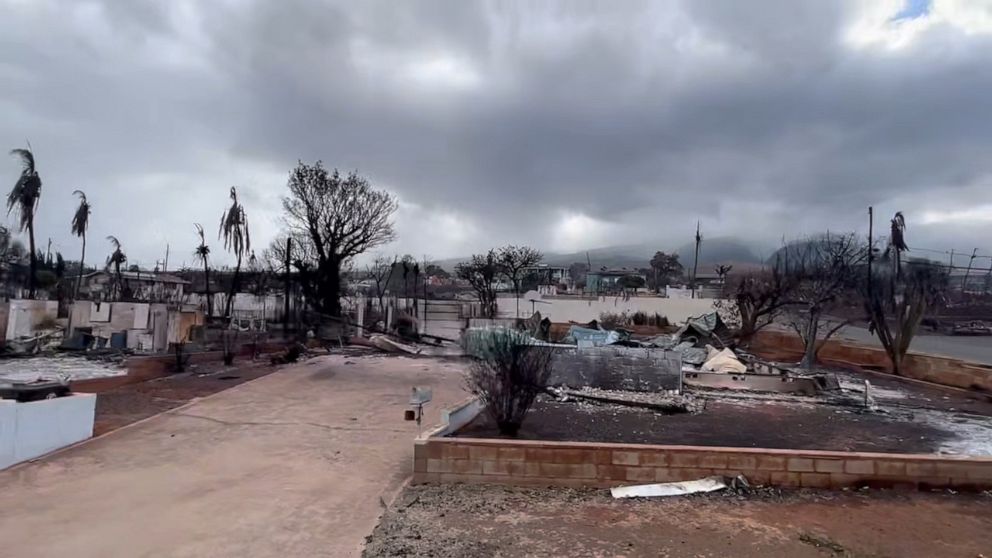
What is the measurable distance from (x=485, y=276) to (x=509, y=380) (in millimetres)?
28168

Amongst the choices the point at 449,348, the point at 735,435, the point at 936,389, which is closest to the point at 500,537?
the point at 735,435

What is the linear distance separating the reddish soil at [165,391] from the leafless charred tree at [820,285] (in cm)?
1575

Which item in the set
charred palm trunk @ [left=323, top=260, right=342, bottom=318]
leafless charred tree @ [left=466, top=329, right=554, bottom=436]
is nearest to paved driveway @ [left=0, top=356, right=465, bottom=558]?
leafless charred tree @ [left=466, top=329, right=554, bottom=436]

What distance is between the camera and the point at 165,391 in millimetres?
13320

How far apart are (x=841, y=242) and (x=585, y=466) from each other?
22.0 meters

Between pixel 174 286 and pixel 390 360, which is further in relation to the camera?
pixel 174 286

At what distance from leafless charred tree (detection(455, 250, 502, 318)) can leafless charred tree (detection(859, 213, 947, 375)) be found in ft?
58.6

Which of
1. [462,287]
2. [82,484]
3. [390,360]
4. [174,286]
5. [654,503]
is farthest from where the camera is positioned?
[462,287]

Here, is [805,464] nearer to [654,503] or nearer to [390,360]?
[654,503]

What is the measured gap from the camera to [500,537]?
5363 millimetres

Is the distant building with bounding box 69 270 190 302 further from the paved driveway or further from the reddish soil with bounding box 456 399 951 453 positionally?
the reddish soil with bounding box 456 399 951 453

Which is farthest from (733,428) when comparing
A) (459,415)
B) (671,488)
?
(459,415)

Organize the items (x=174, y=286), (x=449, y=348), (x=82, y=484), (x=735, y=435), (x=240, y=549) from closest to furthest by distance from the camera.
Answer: (x=240, y=549)
(x=82, y=484)
(x=735, y=435)
(x=449, y=348)
(x=174, y=286)

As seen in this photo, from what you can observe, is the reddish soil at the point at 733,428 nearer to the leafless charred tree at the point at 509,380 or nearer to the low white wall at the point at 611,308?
the leafless charred tree at the point at 509,380
